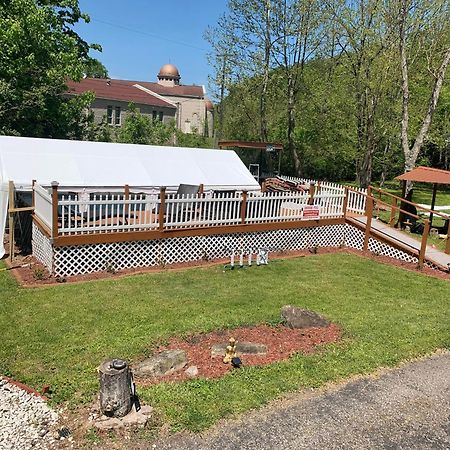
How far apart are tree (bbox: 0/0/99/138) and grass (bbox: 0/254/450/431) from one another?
39.6 feet

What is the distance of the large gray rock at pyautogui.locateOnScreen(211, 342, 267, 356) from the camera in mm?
5488

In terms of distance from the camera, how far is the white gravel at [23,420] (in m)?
3.74

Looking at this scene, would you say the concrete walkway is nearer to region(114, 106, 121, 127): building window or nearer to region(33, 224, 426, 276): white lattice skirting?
region(33, 224, 426, 276): white lattice skirting

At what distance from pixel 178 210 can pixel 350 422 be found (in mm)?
6853

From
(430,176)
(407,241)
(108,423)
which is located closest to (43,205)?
(108,423)

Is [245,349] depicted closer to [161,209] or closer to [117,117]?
[161,209]

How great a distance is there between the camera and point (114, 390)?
13.3 feet

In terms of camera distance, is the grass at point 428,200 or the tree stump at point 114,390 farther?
the grass at point 428,200

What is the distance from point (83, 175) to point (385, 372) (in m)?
9.34

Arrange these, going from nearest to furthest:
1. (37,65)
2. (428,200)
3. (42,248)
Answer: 1. (42,248)
2. (37,65)
3. (428,200)

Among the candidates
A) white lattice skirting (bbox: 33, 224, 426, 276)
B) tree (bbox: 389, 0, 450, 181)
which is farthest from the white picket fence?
tree (bbox: 389, 0, 450, 181)

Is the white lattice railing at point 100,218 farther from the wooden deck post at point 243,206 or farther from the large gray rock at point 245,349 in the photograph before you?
the large gray rock at point 245,349

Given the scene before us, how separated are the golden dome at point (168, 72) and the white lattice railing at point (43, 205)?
6925 cm

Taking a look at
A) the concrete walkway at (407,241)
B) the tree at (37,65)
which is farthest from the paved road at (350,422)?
the tree at (37,65)
